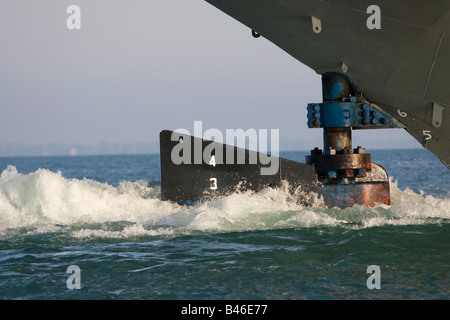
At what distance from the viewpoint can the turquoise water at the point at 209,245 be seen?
6715mm

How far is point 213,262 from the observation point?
25.7ft

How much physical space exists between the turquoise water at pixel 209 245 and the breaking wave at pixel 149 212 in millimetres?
18

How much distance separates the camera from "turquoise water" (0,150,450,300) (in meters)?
6.71

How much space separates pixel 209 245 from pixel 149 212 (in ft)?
8.54

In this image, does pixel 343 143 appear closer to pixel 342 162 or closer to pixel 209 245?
pixel 342 162

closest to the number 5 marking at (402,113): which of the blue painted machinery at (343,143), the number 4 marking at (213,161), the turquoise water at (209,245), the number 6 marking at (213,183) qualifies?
the blue painted machinery at (343,143)

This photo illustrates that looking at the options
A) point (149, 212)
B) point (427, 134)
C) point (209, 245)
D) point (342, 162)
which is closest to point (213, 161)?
point (149, 212)

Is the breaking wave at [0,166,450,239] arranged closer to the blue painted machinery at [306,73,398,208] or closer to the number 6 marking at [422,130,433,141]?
the blue painted machinery at [306,73,398,208]

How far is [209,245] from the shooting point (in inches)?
346

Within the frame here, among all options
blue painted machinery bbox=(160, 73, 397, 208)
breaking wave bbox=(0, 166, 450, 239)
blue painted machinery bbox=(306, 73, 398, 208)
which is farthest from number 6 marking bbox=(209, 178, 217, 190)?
blue painted machinery bbox=(306, 73, 398, 208)

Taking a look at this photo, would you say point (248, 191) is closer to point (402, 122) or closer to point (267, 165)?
point (267, 165)

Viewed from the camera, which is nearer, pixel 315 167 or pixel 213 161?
pixel 213 161

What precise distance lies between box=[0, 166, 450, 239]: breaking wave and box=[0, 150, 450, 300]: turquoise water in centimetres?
2

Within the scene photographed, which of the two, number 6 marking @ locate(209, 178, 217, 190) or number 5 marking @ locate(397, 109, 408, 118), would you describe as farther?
number 6 marking @ locate(209, 178, 217, 190)
